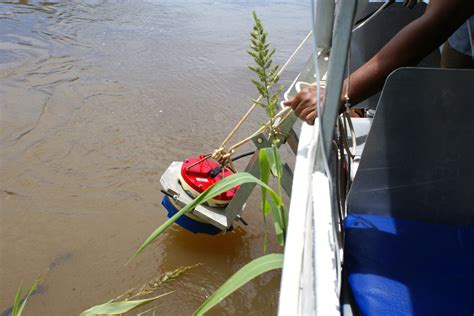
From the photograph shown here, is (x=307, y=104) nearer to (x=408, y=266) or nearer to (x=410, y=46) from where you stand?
(x=410, y=46)

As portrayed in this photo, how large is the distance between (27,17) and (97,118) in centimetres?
462

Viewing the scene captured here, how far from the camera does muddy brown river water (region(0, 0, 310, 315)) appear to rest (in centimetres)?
279

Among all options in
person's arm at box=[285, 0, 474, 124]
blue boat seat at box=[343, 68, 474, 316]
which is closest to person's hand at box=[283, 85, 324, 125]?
person's arm at box=[285, 0, 474, 124]

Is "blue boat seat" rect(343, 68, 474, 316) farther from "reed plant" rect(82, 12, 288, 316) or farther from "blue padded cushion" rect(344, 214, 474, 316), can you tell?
"reed plant" rect(82, 12, 288, 316)

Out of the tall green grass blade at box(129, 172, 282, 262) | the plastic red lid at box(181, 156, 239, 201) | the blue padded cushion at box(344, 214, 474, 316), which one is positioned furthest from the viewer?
the plastic red lid at box(181, 156, 239, 201)

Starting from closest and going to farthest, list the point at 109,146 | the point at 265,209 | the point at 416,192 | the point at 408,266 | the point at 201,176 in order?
the point at 408,266
the point at 416,192
the point at 265,209
the point at 201,176
the point at 109,146

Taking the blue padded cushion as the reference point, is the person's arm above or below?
above

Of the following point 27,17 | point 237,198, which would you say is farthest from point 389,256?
point 27,17

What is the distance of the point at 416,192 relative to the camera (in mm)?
1355

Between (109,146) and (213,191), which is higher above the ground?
(213,191)

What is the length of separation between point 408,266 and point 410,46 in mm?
666

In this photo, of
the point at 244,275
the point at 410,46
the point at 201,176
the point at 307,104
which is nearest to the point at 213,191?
the point at 244,275

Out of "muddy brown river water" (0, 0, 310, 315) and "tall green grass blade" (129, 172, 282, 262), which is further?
"muddy brown river water" (0, 0, 310, 315)

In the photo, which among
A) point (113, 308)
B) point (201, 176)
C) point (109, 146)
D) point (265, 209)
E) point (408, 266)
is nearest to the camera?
point (408, 266)
